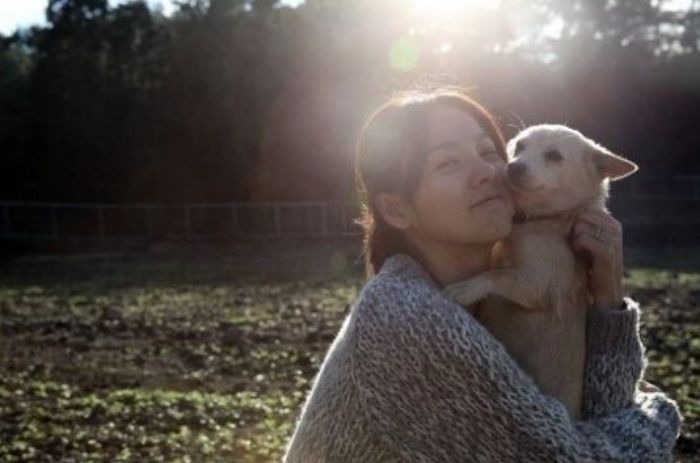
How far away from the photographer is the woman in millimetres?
2420

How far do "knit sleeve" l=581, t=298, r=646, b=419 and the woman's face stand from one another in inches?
14.2

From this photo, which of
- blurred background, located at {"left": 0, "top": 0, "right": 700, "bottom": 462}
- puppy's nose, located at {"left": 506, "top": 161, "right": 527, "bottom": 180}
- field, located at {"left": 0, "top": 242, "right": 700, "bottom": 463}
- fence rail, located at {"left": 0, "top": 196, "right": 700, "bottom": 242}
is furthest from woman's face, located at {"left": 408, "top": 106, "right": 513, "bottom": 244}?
fence rail, located at {"left": 0, "top": 196, "right": 700, "bottom": 242}

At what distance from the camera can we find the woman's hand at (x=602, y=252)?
2920mm

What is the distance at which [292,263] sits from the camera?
26859 mm

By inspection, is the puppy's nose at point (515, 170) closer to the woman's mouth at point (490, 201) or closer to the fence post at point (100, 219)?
the woman's mouth at point (490, 201)

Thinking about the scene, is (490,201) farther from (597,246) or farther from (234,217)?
(234,217)

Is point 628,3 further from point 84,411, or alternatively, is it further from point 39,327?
point 84,411

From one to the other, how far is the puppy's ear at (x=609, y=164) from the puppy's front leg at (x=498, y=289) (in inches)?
20.7

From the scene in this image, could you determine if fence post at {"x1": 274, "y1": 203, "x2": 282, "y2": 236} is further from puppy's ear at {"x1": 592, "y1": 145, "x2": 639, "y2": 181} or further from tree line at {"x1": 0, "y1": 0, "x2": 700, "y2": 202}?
puppy's ear at {"x1": 592, "y1": 145, "x2": 639, "y2": 181}

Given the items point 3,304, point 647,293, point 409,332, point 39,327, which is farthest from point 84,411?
point 647,293

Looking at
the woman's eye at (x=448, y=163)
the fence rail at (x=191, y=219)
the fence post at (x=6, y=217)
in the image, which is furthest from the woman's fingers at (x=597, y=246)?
the fence post at (x=6, y=217)

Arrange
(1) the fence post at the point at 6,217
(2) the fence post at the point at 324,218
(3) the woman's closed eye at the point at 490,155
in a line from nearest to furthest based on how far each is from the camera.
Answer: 1. (3) the woman's closed eye at the point at 490,155
2. (2) the fence post at the point at 324,218
3. (1) the fence post at the point at 6,217

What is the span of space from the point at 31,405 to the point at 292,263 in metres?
17.1

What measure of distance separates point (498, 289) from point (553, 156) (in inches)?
24.3
